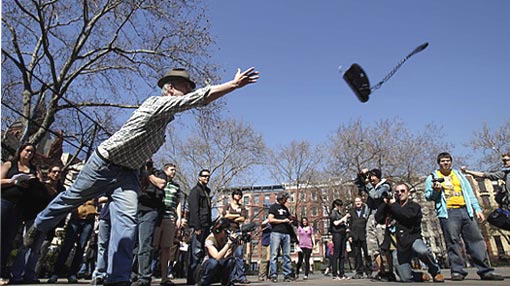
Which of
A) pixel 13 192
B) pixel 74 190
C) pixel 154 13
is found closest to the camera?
pixel 74 190

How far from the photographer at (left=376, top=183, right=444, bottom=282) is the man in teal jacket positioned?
0.59 m

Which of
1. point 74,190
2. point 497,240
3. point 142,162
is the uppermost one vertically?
point 497,240

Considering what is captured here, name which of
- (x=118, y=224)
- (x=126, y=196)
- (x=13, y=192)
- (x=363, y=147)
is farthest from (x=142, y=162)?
(x=363, y=147)

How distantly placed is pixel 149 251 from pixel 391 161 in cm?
2822

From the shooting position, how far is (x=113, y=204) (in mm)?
3428

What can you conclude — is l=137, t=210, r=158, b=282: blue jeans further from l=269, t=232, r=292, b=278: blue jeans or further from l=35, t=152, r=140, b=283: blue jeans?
l=269, t=232, r=292, b=278: blue jeans

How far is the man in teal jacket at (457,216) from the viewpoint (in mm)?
5750

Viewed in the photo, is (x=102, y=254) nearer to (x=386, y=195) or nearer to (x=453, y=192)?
(x=386, y=195)

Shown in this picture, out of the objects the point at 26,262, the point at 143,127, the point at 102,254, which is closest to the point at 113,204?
the point at 143,127

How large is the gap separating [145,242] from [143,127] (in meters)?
2.52

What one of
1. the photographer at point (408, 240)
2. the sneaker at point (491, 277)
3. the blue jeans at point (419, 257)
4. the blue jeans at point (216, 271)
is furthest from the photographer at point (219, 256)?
the sneaker at point (491, 277)

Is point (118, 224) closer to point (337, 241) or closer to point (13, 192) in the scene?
point (13, 192)

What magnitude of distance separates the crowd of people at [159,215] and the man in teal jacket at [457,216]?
2 centimetres

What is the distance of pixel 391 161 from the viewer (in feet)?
99.2
